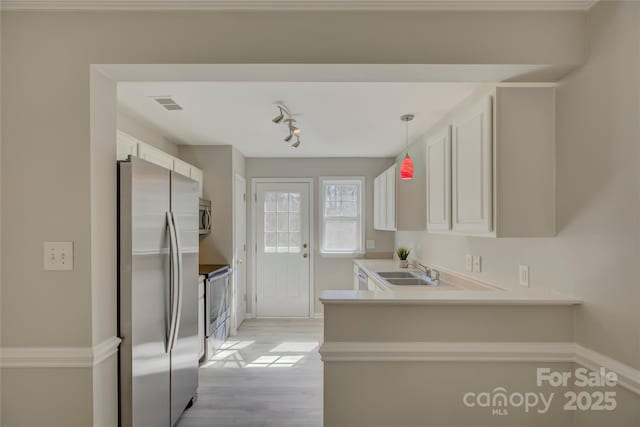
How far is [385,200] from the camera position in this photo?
409 cm

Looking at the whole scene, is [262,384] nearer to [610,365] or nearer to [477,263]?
[477,263]

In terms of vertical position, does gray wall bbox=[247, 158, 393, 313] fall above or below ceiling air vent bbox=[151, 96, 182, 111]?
below

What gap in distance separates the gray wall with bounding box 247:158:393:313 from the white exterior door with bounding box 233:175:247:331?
0.38 ft

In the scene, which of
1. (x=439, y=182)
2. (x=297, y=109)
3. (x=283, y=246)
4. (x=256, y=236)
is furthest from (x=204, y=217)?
(x=439, y=182)

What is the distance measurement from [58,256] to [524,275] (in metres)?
2.48

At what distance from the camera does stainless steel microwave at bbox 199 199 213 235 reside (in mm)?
3695

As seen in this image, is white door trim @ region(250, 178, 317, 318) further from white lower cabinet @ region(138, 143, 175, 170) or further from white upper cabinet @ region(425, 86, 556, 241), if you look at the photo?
white upper cabinet @ region(425, 86, 556, 241)

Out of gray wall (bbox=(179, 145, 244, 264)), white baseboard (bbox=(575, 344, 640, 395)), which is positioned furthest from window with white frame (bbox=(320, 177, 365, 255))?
white baseboard (bbox=(575, 344, 640, 395))

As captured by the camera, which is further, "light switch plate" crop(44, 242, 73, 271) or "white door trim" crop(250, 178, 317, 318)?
"white door trim" crop(250, 178, 317, 318)

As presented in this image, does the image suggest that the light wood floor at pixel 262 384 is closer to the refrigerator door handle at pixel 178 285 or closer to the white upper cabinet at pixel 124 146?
the refrigerator door handle at pixel 178 285

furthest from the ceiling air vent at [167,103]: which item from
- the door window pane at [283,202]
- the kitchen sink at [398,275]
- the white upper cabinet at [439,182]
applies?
the kitchen sink at [398,275]

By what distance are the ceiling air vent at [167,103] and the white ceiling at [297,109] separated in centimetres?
5

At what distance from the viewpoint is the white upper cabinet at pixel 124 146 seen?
2441 millimetres

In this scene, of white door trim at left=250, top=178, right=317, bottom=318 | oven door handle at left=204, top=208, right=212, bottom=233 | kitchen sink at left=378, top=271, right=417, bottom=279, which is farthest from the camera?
white door trim at left=250, top=178, right=317, bottom=318
